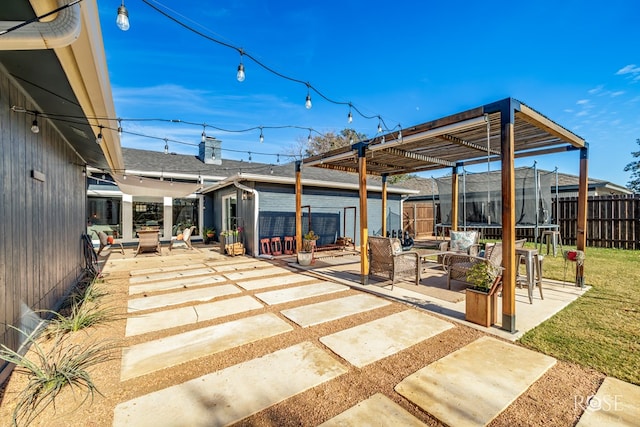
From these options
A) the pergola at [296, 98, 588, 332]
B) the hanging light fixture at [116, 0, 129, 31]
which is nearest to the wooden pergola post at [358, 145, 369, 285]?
the pergola at [296, 98, 588, 332]

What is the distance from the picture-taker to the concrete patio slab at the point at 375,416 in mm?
1885

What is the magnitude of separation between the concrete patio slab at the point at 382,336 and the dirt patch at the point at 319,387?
10cm

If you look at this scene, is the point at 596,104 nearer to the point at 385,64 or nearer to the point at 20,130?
the point at 385,64

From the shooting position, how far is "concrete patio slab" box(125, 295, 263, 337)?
3619 mm

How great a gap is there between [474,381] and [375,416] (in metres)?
1.03

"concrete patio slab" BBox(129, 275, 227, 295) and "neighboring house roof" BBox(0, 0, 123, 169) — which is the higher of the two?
"neighboring house roof" BBox(0, 0, 123, 169)

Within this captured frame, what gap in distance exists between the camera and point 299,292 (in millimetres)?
5086

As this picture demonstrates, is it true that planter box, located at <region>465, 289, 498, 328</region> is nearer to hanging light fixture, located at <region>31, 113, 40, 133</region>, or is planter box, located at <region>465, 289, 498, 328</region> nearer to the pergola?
the pergola

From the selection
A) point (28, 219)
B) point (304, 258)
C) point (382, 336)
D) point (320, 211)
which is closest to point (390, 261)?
point (382, 336)

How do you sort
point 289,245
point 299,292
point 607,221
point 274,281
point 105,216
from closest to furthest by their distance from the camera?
point 299,292 < point 274,281 < point 289,245 < point 607,221 < point 105,216

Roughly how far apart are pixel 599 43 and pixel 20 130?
495 inches

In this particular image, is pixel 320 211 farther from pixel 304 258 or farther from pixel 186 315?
pixel 186 315

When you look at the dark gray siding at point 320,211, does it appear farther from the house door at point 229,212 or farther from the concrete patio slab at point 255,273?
the concrete patio slab at point 255,273

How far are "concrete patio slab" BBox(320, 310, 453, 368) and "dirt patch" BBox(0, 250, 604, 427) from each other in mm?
98
